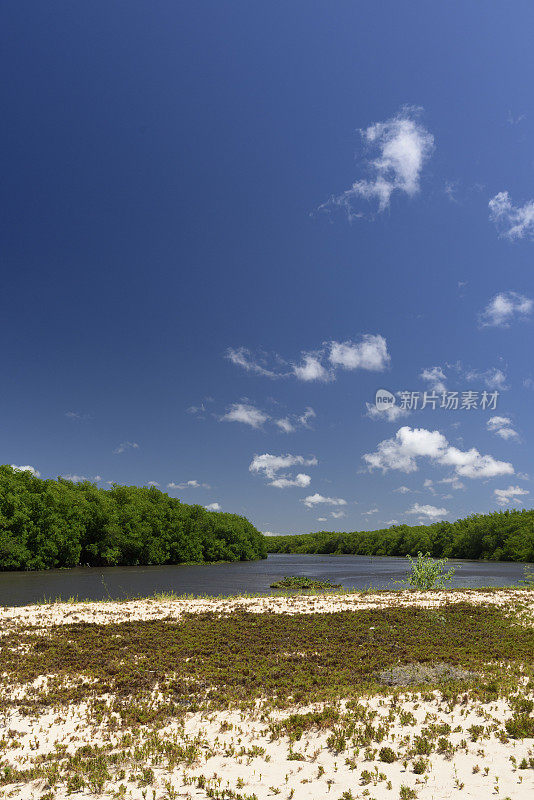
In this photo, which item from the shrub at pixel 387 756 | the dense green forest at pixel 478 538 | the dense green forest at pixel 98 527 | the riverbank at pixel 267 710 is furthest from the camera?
the dense green forest at pixel 478 538

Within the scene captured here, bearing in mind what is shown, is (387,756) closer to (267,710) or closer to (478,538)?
(267,710)

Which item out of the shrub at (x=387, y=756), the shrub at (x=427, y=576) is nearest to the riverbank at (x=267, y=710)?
the shrub at (x=387, y=756)

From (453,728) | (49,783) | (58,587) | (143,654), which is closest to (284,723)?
(453,728)

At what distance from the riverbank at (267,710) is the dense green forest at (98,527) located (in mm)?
62156

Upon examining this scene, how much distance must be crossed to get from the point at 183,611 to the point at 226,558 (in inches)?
4360

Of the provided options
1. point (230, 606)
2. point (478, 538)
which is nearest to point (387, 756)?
point (230, 606)

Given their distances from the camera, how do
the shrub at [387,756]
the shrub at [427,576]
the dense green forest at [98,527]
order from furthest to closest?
the dense green forest at [98,527]
the shrub at [427,576]
the shrub at [387,756]

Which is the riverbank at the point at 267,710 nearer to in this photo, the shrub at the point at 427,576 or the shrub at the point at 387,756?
the shrub at the point at 387,756

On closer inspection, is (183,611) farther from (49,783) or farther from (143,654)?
(49,783)

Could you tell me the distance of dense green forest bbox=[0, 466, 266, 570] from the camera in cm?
7619

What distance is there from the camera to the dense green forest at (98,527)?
76188 millimetres

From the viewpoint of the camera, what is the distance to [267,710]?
11680mm

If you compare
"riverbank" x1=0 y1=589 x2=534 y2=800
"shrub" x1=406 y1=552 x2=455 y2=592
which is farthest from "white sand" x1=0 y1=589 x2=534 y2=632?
"shrub" x1=406 y1=552 x2=455 y2=592

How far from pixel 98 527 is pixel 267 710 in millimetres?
88285
